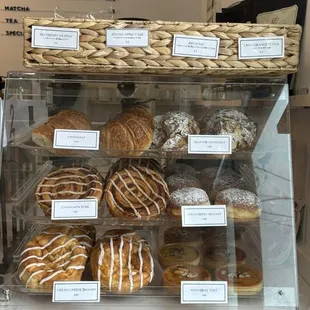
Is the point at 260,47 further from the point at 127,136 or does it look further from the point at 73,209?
the point at 73,209

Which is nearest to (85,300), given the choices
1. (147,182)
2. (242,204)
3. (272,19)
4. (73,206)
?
(73,206)

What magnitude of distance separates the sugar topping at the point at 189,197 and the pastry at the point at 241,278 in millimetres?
204

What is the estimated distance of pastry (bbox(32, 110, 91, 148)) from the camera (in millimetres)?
1118

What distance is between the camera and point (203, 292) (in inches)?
41.7

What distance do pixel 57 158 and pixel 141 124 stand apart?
0.93 feet

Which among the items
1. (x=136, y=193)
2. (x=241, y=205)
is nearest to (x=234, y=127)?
(x=241, y=205)

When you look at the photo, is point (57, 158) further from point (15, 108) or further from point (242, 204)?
point (242, 204)

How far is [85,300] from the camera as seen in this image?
3.42 ft

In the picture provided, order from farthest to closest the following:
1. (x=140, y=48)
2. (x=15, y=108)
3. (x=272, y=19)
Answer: (x=272, y=19), (x=15, y=108), (x=140, y=48)

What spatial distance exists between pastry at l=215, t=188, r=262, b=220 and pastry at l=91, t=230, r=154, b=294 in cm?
26

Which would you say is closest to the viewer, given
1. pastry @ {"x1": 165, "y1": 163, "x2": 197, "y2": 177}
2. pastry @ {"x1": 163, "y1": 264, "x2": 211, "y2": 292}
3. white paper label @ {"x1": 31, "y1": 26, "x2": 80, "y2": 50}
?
white paper label @ {"x1": 31, "y1": 26, "x2": 80, "y2": 50}

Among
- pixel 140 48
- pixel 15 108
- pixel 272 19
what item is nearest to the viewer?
pixel 140 48

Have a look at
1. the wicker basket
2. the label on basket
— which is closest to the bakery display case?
the label on basket

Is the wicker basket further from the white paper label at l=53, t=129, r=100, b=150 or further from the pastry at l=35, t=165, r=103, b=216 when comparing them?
the pastry at l=35, t=165, r=103, b=216
